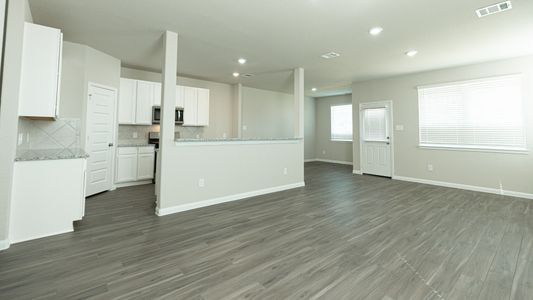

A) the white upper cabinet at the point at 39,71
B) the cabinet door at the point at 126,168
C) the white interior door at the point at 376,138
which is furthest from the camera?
the white interior door at the point at 376,138

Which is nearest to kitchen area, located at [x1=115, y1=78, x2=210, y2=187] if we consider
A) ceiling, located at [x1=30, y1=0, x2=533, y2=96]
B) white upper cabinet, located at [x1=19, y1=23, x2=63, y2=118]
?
ceiling, located at [x1=30, y1=0, x2=533, y2=96]

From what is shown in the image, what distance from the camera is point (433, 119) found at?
5.54m

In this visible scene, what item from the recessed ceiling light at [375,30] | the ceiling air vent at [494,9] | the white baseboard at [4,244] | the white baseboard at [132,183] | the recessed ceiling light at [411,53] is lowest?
the white baseboard at [4,244]

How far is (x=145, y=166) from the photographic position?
532 cm

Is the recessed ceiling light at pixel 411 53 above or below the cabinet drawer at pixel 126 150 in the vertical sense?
above

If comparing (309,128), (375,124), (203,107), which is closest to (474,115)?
(375,124)

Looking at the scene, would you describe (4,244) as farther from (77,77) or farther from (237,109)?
(237,109)

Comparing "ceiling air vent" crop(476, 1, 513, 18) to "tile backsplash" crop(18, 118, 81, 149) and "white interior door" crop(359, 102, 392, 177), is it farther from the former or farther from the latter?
"tile backsplash" crop(18, 118, 81, 149)

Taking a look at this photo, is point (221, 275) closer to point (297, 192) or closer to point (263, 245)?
point (263, 245)

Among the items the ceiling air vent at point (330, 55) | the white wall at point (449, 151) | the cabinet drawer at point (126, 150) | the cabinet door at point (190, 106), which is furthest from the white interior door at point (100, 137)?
the white wall at point (449, 151)

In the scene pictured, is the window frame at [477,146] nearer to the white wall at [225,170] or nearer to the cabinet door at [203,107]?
the white wall at [225,170]

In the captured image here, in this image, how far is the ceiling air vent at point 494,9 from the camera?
267cm

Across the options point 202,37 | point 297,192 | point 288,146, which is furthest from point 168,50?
point 297,192

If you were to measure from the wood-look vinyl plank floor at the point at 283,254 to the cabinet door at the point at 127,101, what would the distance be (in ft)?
Answer: 6.77
